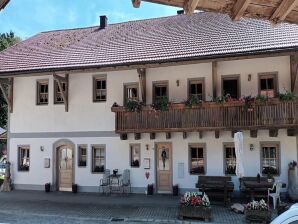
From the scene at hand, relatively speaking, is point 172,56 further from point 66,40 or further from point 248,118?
point 66,40

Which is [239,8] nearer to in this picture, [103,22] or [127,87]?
[127,87]

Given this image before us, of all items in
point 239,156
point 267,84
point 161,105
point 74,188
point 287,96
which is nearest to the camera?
point 239,156

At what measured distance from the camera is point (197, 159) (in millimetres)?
17250

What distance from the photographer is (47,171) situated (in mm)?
19438

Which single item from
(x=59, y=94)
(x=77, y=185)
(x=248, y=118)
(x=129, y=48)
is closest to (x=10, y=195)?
(x=77, y=185)

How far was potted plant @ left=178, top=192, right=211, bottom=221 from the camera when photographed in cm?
1247

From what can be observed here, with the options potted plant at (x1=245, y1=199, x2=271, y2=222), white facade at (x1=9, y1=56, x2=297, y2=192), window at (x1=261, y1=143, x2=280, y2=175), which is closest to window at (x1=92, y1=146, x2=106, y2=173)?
white facade at (x1=9, y1=56, x2=297, y2=192)

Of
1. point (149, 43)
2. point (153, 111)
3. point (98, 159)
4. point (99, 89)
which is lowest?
point (98, 159)

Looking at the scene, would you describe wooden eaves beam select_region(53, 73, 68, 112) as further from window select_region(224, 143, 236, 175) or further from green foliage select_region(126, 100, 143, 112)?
window select_region(224, 143, 236, 175)

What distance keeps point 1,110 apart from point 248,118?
2936 centimetres

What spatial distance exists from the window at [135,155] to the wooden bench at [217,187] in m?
3.61

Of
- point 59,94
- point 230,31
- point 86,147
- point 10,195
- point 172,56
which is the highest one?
point 230,31

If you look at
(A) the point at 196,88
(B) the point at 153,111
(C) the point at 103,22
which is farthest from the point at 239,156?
(C) the point at 103,22

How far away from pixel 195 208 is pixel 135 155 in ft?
20.1
